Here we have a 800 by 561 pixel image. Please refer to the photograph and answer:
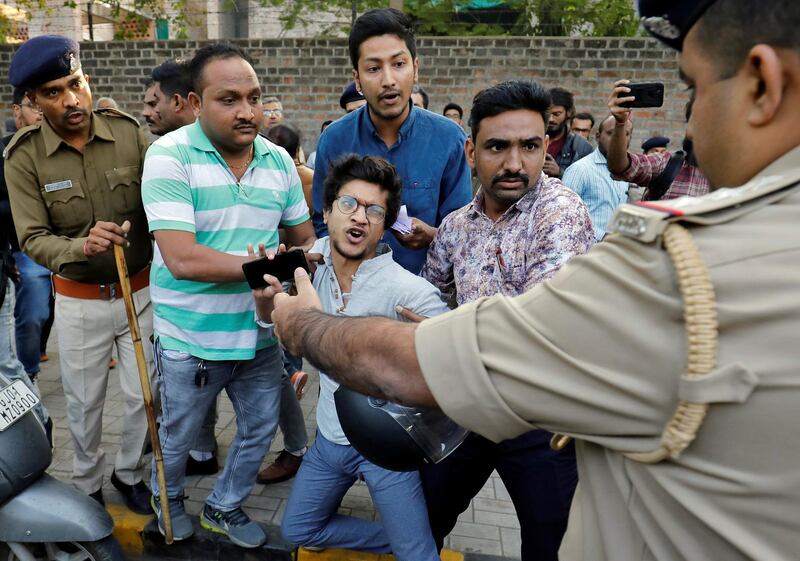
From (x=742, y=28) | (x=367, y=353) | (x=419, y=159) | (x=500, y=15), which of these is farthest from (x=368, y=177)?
(x=500, y=15)

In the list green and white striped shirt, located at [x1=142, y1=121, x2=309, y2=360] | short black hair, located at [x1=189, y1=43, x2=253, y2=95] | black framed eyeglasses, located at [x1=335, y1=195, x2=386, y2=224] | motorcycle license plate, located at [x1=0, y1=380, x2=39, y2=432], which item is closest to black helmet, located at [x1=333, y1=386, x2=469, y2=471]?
black framed eyeglasses, located at [x1=335, y1=195, x2=386, y2=224]

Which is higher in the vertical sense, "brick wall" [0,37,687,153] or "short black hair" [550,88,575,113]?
"brick wall" [0,37,687,153]

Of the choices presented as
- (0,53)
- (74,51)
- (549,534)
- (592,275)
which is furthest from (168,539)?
(0,53)

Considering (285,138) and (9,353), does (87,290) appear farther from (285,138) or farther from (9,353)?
(285,138)

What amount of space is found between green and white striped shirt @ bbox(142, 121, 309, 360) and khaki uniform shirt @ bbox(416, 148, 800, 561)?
1874 mm

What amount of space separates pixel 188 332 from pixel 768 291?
2332mm

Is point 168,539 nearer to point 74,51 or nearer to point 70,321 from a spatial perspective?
point 70,321

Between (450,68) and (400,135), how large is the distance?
665cm

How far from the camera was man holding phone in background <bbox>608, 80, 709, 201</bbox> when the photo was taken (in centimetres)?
334

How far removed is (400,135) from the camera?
2.92 meters

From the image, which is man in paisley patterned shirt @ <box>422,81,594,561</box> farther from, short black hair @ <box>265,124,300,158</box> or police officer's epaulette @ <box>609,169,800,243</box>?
short black hair @ <box>265,124,300,158</box>

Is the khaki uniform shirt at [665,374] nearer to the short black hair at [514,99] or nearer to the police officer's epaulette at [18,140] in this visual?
the short black hair at [514,99]

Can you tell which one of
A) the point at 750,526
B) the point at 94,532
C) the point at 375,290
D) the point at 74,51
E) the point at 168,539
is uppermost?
the point at 74,51

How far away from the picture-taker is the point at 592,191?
4.95 metres
